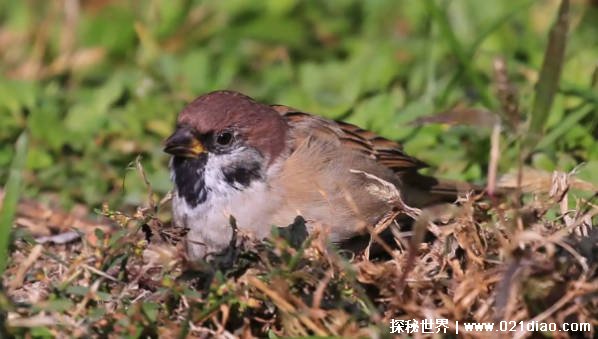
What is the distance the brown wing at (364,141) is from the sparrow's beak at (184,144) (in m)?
0.49

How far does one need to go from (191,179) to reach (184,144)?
12 centimetres

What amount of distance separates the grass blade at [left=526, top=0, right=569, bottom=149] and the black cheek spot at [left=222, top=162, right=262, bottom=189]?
3.56 feet

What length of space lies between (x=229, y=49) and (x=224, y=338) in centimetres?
297

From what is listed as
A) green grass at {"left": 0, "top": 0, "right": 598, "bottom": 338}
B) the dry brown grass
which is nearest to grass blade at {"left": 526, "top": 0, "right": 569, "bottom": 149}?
green grass at {"left": 0, "top": 0, "right": 598, "bottom": 338}

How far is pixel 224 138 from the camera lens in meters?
3.65

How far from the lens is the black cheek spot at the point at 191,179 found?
359cm

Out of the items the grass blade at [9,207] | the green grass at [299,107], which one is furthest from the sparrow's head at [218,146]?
the grass blade at [9,207]

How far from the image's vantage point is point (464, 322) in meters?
2.82

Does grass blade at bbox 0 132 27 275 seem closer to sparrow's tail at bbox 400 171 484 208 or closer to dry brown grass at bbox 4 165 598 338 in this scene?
dry brown grass at bbox 4 165 598 338

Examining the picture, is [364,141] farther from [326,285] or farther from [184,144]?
[326,285]

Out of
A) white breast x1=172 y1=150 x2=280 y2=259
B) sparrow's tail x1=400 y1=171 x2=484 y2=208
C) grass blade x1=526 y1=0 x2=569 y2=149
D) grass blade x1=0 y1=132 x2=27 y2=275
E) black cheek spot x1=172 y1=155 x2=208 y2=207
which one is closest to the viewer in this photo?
grass blade x1=0 y1=132 x2=27 y2=275

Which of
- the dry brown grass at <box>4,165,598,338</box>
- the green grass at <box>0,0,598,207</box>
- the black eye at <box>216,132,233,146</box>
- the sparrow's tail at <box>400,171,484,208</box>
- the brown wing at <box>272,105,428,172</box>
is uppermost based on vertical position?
the green grass at <box>0,0,598,207</box>

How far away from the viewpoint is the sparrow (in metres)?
3.51

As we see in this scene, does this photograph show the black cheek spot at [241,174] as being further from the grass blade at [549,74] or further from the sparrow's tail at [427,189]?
the grass blade at [549,74]
